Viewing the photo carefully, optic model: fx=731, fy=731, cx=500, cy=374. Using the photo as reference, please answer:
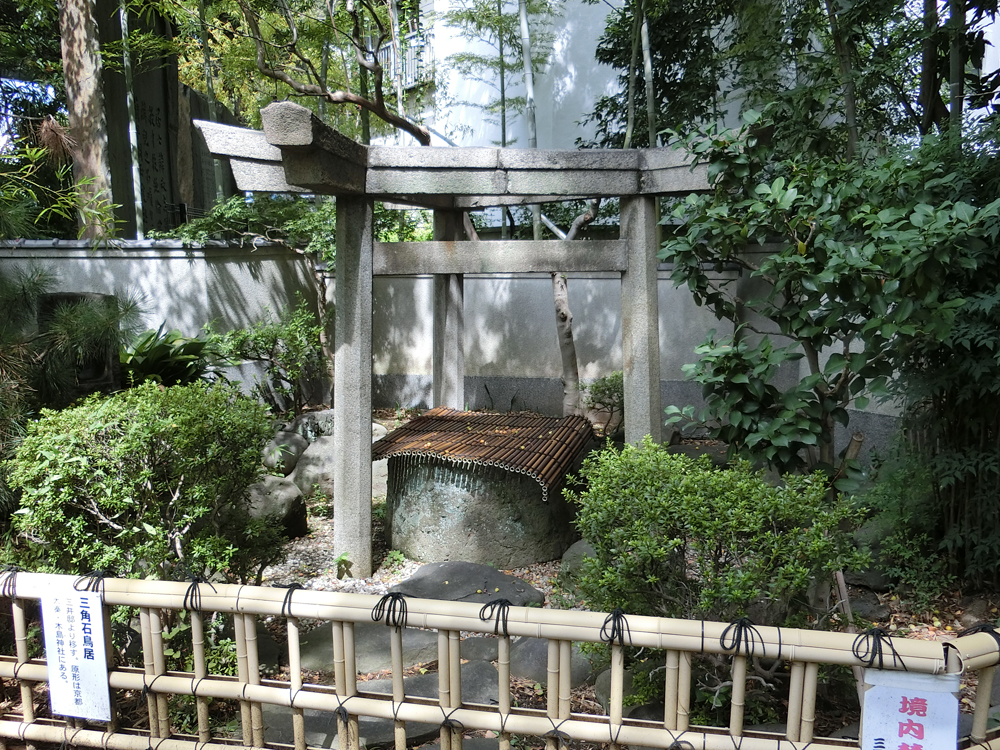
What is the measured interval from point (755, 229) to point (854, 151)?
10.6ft

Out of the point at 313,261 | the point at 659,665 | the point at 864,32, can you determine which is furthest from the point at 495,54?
the point at 659,665

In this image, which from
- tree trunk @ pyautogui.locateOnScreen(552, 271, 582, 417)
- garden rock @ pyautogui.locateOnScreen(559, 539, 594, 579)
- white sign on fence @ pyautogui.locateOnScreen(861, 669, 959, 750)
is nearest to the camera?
white sign on fence @ pyautogui.locateOnScreen(861, 669, 959, 750)

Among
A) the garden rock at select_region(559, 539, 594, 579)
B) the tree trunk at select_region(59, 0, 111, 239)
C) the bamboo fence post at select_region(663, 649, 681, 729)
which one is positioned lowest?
the garden rock at select_region(559, 539, 594, 579)

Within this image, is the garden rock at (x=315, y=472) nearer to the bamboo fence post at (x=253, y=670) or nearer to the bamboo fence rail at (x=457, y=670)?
the bamboo fence rail at (x=457, y=670)

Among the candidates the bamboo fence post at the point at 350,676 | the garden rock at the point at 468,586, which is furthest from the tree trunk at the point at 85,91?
the bamboo fence post at the point at 350,676

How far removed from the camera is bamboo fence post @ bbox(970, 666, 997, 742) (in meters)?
2.37

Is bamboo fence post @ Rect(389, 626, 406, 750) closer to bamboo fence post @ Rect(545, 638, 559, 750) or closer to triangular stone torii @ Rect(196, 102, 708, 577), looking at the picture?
bamboo fence post @ Rect(545, 638, 559, 750)

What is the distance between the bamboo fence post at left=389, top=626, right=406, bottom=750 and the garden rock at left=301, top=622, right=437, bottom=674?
54.8 inches

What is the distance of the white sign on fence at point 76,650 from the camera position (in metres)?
2.91

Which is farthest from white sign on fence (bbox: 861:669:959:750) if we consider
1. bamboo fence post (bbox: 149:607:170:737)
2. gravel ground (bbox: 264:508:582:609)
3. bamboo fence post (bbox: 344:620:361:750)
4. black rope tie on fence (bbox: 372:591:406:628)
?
gravel ground (bbox: 264:508:582:609)

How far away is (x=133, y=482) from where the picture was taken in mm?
3623

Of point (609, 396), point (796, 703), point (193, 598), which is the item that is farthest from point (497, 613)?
point (609, 396)

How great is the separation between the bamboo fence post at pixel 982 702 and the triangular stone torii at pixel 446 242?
3.07 metres

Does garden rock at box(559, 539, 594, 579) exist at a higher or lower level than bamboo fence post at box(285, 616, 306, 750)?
lower
